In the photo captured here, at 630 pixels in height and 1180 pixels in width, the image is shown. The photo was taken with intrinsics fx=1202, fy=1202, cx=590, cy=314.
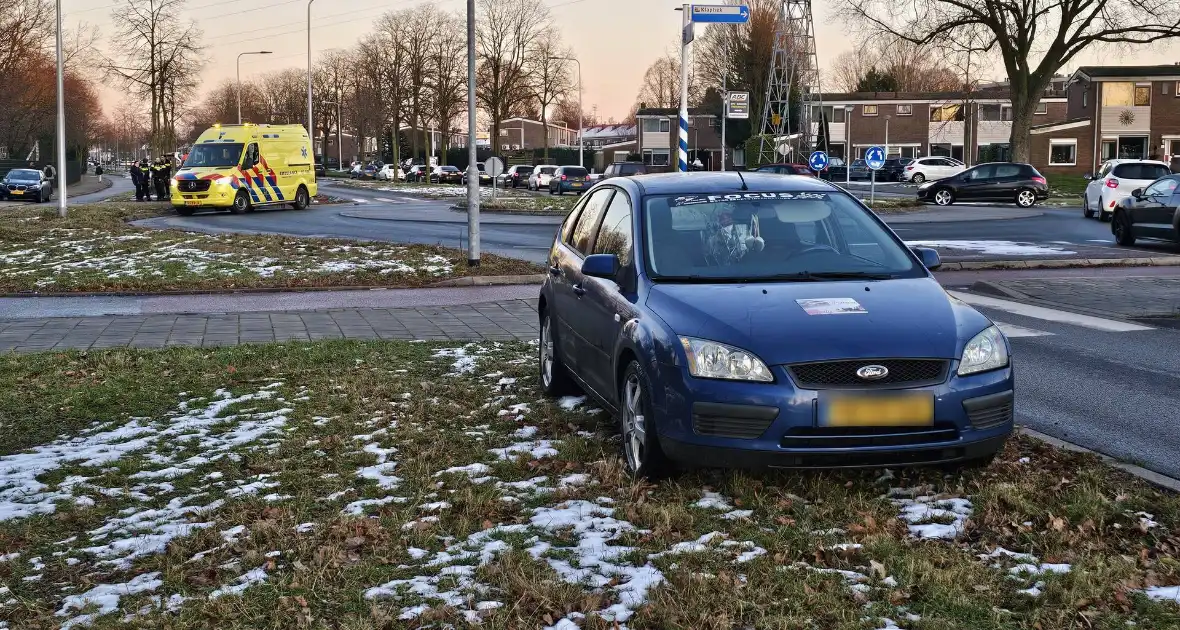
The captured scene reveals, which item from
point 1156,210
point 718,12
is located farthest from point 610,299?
point 1156,210

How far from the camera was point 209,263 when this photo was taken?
17578 millimetres

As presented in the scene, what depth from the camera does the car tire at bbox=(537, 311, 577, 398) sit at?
7.59m

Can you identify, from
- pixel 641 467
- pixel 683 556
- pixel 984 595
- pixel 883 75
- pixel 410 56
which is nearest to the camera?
pixel 984 595

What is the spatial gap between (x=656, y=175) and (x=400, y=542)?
123 inches

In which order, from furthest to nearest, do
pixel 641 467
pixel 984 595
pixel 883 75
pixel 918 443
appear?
1. pixel 883 75
2. pixel 641 467
3. pixel 918 443
4. pixel 984 595

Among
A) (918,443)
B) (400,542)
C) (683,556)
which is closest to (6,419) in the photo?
(400,542)

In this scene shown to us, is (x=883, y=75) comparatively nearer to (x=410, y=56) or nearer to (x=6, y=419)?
(x=410, y=56)

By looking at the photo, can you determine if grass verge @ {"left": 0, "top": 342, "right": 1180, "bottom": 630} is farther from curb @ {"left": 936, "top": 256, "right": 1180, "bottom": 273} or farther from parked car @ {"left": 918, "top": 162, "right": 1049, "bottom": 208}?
parked car @ {"left": 918, "top": 162, "right": 1049, "bottom": 208}

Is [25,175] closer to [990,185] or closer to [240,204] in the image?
[240,204]

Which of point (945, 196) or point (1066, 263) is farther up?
point (945, 196)

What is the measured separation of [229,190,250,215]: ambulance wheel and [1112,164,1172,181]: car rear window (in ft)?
76.7

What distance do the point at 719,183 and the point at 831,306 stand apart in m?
1.52

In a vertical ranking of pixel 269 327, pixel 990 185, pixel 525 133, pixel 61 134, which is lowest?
pixel 269 327

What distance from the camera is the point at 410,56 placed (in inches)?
2894
